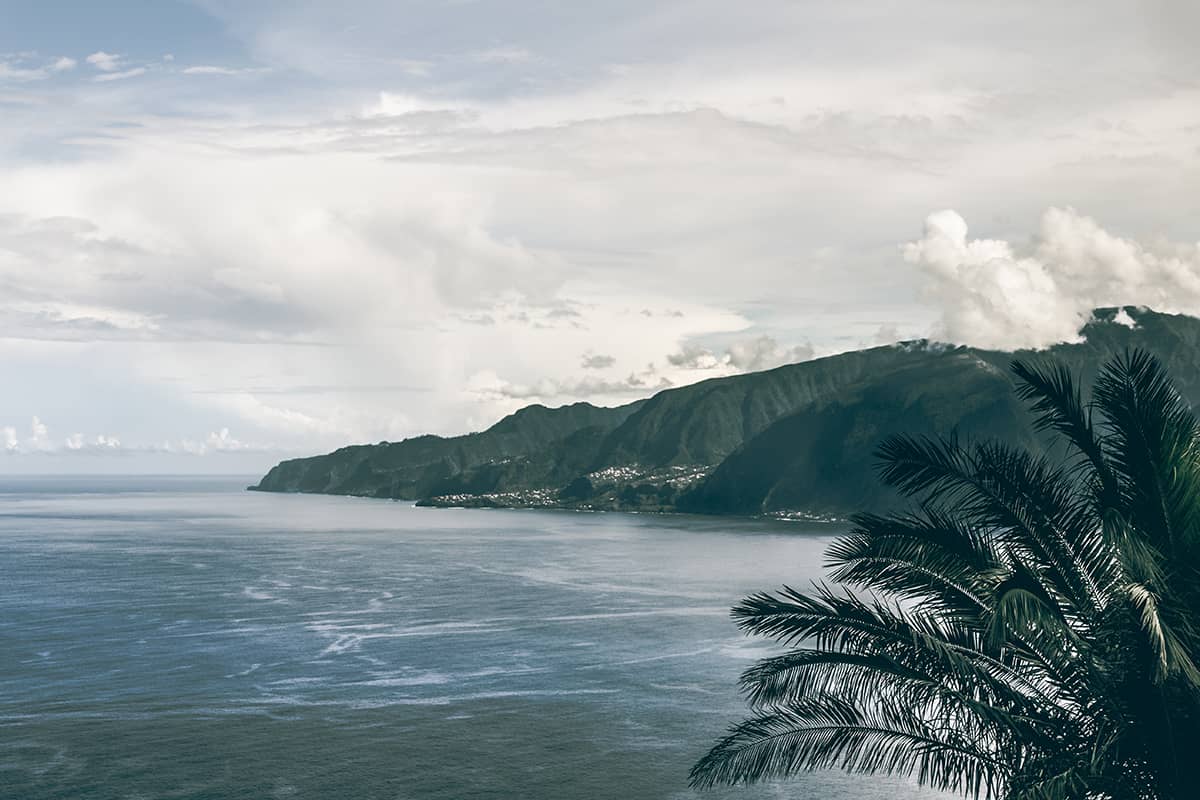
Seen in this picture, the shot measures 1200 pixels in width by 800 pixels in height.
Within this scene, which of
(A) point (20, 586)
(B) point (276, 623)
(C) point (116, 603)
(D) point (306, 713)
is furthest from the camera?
(A) point (20, 586)

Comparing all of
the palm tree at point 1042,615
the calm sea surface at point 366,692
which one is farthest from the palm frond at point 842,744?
the calm sea surface at point 366,692

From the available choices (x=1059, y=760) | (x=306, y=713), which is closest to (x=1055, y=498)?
(x=1059, y=760)

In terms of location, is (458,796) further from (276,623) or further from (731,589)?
(731,589)

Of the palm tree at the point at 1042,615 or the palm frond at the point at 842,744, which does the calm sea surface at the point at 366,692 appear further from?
the palm tree at the point at 1042,615

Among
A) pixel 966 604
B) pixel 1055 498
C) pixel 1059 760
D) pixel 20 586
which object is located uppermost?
pixel 1055 498

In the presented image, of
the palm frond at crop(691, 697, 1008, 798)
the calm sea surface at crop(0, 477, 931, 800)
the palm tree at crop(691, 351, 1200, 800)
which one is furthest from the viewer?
the calm sea surface at crop(0, 477, 931, 800)

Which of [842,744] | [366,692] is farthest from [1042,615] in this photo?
[366,692]

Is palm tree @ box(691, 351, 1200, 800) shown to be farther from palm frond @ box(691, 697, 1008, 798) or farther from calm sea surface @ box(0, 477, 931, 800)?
calm sea surface @ box(0, 477, 931, 800)

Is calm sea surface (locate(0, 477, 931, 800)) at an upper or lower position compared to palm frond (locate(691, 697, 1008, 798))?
lower

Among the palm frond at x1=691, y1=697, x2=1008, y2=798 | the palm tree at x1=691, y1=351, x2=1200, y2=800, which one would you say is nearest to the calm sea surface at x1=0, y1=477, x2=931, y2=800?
the palm frond at x1=691, y1=697, x2=1008, y2=798
